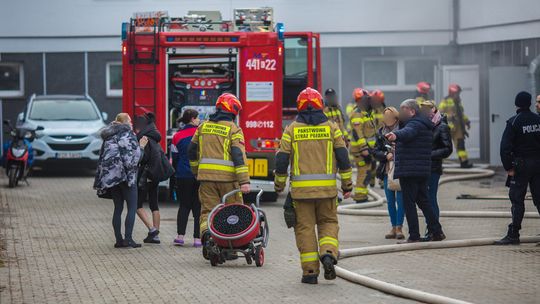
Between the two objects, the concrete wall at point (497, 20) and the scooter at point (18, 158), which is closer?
the scooter at point (18, 158)

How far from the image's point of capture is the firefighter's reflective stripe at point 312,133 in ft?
35.5

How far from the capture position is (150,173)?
14.2 m

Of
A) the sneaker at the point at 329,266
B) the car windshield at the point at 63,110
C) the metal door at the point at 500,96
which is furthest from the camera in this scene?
the car windshield at the point at 63,110

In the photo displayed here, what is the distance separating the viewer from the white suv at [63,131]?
24.1 m

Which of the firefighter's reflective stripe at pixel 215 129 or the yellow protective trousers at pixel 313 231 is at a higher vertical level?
the firefighter's reflective stripe at pixel 215 129

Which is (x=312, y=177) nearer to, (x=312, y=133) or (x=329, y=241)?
(x=312, y=133)

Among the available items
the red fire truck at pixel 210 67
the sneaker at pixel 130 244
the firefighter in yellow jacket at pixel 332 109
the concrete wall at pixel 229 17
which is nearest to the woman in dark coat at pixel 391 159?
the sneaker at pixel 130 244

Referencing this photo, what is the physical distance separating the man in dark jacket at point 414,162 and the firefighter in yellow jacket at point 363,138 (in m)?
4.84

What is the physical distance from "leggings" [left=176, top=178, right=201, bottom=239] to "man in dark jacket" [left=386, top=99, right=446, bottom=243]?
2365 mm

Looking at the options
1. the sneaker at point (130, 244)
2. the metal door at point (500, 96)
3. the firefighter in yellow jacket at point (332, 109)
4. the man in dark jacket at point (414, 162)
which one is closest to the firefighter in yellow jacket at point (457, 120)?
the metal door at point (500, 96)

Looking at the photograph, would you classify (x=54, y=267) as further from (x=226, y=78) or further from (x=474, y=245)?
(x=226, y=78)

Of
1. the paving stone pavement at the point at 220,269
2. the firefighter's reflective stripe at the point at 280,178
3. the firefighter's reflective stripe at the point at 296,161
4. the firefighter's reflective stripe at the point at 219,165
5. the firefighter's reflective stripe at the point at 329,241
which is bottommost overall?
the paving stone pavement at the point at 220,269

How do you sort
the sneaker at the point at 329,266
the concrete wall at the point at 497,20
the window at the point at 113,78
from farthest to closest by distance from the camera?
the window at the point at 113,78, the concrete wall at the point at 497,20, the sneaker at the point at 329,266

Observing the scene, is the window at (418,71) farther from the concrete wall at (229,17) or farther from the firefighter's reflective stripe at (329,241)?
the firefighter's reflective stripe at (329,241)
